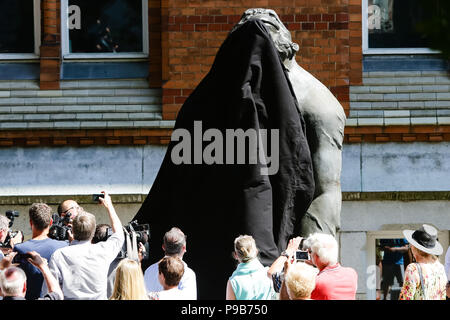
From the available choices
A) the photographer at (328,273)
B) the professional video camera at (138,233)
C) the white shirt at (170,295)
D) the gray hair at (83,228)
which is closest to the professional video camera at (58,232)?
the gray hair at (83,228)

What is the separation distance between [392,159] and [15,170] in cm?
405

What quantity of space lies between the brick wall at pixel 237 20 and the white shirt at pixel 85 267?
5.43 meters

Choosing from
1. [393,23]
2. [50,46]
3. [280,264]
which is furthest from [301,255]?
[50,46]

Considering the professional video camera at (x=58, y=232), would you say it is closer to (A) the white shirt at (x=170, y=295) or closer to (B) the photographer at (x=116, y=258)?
(B) the photographer at (x=116, y=258)

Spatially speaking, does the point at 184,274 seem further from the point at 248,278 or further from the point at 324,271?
the point at 324,271

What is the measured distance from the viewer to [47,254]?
7.14 meters

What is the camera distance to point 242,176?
20.2 ft

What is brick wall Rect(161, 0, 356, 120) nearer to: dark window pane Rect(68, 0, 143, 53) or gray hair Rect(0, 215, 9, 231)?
dark window pane Rect(68, 0, 143, 53)

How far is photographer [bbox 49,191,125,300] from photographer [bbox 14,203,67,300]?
34 centimetres

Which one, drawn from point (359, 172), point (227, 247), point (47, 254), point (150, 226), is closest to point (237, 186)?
point (227, 247)

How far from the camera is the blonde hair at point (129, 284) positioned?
18.3ft

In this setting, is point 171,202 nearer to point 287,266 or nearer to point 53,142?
point 287,266

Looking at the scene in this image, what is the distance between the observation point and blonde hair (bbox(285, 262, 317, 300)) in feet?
18.0

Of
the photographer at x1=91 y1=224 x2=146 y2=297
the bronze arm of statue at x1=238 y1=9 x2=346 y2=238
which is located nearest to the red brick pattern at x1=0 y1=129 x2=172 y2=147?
the photographer at x1=91 y1=224 x2=146 y2=297
